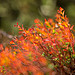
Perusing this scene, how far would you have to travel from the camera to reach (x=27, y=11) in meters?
5.96

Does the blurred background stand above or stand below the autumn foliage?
above

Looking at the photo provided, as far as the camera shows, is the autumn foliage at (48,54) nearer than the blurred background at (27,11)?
Yes

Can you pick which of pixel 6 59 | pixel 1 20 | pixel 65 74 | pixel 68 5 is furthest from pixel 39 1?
pixel 65 74

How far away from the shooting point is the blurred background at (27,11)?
498 cm

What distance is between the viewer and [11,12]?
6.71 meters

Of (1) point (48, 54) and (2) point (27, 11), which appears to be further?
(2) point (27, 11)

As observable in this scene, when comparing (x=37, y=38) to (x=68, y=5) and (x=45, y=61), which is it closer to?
(x=45, y=61)

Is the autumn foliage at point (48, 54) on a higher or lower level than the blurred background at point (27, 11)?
lower

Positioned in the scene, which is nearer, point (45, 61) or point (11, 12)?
point (45, 61)

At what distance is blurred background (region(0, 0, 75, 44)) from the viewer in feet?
16.3

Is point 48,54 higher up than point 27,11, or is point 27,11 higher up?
point 27,11

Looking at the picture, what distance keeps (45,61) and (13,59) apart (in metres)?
0.64

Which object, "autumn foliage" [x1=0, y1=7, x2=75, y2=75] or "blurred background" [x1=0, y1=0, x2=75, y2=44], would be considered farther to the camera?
"blurred background" [x1=0, y1=0, x2=75, y2=44]

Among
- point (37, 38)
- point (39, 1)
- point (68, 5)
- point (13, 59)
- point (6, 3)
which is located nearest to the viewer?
point (37, 38)
